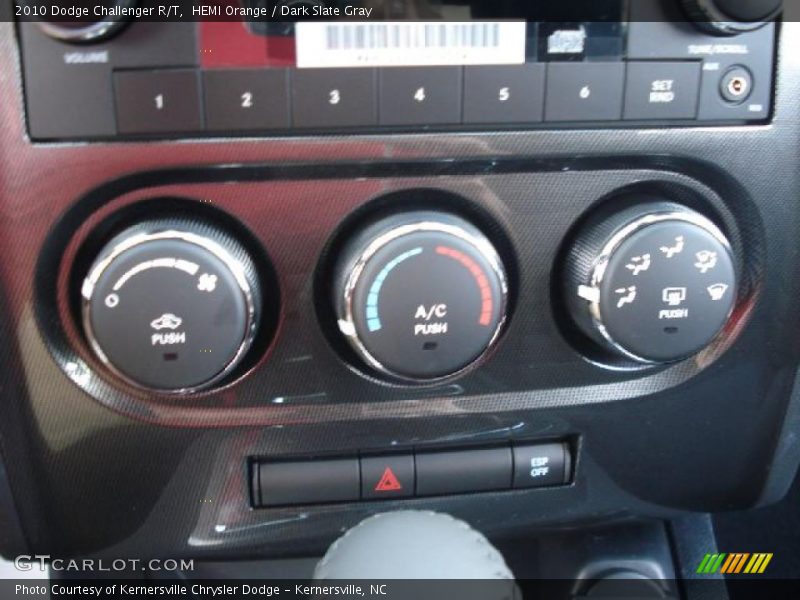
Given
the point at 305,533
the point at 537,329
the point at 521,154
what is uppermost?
the point at 521,154

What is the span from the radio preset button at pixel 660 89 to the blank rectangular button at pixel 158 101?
257 mm

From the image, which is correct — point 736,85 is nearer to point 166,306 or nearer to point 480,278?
point 480,278

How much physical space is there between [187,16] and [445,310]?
22 cm

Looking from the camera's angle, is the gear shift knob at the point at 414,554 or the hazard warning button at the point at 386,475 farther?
the hazard warning button at the point at 386,475

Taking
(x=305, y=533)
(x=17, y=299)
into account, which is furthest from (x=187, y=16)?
(x=305, y=533)

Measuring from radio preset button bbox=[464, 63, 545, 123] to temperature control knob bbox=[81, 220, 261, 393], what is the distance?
17cm

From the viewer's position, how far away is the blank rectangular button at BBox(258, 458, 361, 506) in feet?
1.82

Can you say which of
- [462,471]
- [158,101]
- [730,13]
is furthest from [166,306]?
[730,13]

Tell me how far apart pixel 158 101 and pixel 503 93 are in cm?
20

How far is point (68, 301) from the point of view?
1.67ft

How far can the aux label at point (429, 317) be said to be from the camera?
49 cm

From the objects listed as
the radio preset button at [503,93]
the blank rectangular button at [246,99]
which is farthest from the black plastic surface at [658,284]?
the blank rectangular button at [246,99]

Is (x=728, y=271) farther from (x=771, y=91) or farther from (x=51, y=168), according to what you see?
(x=51, y=168)

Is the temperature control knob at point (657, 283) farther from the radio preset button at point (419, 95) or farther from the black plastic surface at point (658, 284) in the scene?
the radio preset button at point (419, 95)
